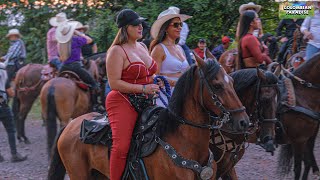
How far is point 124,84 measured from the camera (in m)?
4.41

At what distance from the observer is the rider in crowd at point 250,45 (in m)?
6.59

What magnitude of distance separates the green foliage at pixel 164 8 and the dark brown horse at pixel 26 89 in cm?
374

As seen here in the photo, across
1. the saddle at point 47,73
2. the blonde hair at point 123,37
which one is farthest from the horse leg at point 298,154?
the saddle at point 47,73

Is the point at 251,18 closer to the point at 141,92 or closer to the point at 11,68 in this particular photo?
the point at 141,92

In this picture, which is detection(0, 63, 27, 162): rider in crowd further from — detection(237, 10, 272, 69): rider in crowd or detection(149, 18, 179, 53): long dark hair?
detection(237, 10, 272, 69): rider in crowd

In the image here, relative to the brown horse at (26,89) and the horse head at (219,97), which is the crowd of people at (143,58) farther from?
the brown horse at (26,89)

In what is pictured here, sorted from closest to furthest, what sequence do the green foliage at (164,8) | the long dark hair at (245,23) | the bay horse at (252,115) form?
1. the bay horse at (252,115)
2. the long dark hair at (245,23)
3. the green foliage at (164,8)

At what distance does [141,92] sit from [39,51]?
44.8 feet

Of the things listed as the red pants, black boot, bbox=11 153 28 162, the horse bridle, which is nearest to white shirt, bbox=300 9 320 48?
the horse bridle

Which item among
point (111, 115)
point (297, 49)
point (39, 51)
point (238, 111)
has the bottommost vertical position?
point (39, 51)

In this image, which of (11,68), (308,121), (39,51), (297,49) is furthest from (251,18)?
(39,51)

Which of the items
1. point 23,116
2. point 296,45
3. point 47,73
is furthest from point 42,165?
point 296,45

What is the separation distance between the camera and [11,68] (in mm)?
13078

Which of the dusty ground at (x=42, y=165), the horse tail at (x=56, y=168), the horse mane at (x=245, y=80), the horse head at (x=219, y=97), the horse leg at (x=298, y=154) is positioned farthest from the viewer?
the dusty ground at (x=42, y=165)
